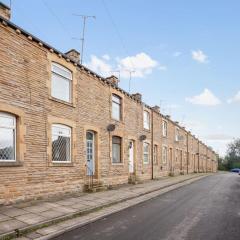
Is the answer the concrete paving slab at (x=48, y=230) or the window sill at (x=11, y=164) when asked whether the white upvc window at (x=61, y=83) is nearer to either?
the window sill at (x=11, y=164)

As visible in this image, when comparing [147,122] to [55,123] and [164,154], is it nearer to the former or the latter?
[164,154]

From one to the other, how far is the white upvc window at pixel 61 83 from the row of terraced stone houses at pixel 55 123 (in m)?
0.04

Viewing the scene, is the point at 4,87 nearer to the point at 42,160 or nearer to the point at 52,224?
the point at 42,160

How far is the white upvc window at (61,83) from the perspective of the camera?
15141 millimetres

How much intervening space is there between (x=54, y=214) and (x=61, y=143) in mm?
5293

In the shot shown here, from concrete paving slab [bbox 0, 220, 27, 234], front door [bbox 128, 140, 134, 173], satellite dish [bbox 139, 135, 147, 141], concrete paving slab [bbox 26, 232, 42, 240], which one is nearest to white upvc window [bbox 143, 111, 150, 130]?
satellite dish [bbox 139, 135, 147, 141]

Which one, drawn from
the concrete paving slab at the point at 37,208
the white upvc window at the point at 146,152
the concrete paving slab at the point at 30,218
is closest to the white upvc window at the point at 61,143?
the concrete paving slab at the point at 37,208

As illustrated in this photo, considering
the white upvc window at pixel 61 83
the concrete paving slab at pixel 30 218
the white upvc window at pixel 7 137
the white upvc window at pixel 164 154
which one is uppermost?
the white upvc window at pixel 61 83

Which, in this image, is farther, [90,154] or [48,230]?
[90,154]

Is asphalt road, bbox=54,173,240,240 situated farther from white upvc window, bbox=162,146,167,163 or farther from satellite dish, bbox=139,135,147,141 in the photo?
white upvc window, bbox=162,146,167,163

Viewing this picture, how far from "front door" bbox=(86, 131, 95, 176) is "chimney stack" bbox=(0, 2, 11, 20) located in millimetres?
7350

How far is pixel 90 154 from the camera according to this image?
18.4 metres

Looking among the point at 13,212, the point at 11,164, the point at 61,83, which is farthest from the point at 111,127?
the point at 13,212

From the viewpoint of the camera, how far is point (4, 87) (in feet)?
Answer: 39.2
